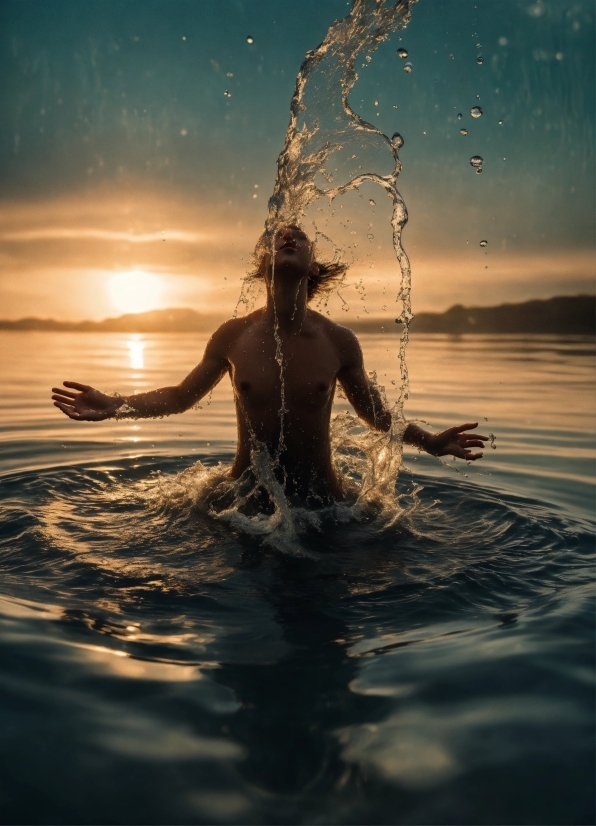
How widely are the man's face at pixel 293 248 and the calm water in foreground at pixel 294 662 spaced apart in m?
1.53

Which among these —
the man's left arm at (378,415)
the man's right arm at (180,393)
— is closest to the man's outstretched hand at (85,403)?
the man's right arm at (180,393)

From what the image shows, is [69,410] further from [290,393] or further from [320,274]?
[320,274]

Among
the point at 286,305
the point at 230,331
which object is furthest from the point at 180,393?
the point at 286,305

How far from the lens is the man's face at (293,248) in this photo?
4.59m

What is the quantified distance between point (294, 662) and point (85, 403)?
2586 millimetres

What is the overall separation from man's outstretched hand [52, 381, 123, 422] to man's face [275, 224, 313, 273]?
4.25 feet

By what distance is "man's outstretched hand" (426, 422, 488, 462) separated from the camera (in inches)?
179

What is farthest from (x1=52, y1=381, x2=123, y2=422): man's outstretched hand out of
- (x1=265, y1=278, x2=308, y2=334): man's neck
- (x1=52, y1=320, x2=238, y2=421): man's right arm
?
(x1=265, y1=278, x2=308, y2=334): man's neck

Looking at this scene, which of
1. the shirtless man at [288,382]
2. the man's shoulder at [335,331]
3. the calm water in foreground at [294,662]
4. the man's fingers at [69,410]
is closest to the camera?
the calm water in foreground at [294,662]

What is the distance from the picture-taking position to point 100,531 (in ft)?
14.1

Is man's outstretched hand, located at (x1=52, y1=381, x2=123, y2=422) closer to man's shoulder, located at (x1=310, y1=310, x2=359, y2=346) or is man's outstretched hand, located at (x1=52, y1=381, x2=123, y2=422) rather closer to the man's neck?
the man's neck

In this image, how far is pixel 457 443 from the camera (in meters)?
4.61

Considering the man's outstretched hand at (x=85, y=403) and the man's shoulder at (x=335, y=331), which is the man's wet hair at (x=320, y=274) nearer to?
the man's shoulder at (x=335, y=331)

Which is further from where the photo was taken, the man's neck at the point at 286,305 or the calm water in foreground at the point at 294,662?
the man's neck at the point at 286,305
